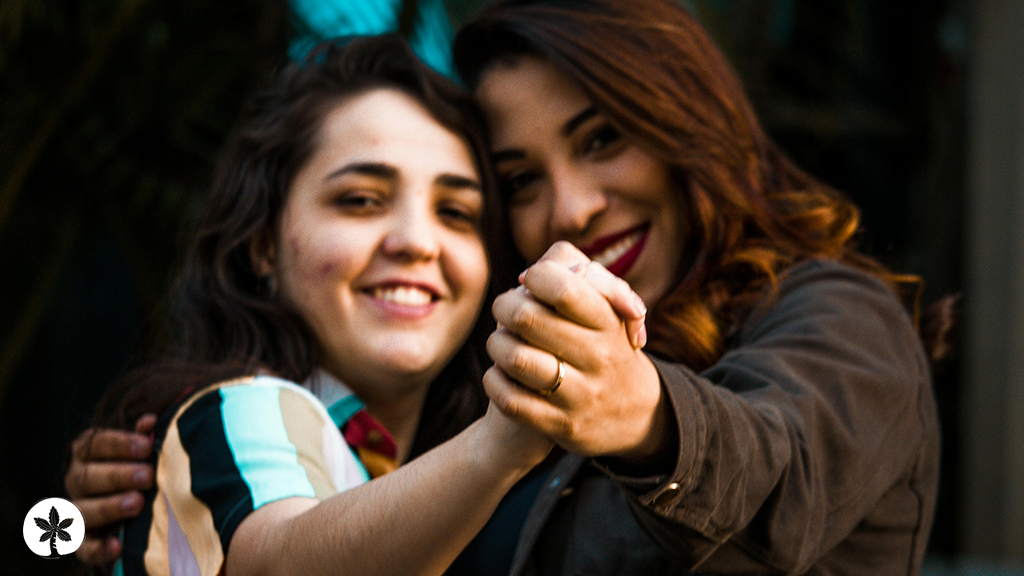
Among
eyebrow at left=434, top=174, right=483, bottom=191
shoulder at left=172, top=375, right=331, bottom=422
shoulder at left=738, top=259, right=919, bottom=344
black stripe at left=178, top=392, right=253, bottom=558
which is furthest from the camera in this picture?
eyebrow at left=434, top=174, right=483, bottom=191

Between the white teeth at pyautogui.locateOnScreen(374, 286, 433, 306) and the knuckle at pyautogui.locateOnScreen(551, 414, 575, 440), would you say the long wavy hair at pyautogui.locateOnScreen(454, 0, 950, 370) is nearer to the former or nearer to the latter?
the white teeth at pyautogui.locateOnScreen(374, 286, 433, 306)

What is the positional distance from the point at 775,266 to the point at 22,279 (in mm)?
1851

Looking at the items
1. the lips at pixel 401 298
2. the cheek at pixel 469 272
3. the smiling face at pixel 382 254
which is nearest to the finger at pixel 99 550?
the smiling face at pixel 382 254

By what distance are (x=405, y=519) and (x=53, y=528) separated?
16.7 inches

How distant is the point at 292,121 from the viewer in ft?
4.66

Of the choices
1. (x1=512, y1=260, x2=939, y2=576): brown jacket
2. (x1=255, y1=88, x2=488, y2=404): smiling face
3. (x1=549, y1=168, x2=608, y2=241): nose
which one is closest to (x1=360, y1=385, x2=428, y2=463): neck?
(x1=255, y1=88, x2=488, y2=404): smiling face

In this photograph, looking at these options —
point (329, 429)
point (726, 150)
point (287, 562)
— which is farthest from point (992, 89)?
point (287, 562)

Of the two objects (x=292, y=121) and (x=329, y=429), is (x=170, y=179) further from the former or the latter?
(x=329, y=429)

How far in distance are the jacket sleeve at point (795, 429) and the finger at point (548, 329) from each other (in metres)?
0.12

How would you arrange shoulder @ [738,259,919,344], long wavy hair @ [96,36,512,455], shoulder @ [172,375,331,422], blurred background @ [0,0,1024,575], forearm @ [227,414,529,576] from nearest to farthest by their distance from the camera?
forearm @ [227,414,529,576] < shoulder @ [172,375,331,422] < shoulder @ [738,259,919,344] < long wavy hair @ [96,36,512,455] < blurred background @ [0,0,1024,575]

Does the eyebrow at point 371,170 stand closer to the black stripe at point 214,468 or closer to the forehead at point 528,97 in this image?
the forehead at point 528,97

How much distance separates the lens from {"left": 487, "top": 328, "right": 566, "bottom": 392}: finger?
640mm

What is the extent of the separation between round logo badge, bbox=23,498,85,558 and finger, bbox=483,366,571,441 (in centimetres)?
53

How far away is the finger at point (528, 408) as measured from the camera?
→ 65 cm
